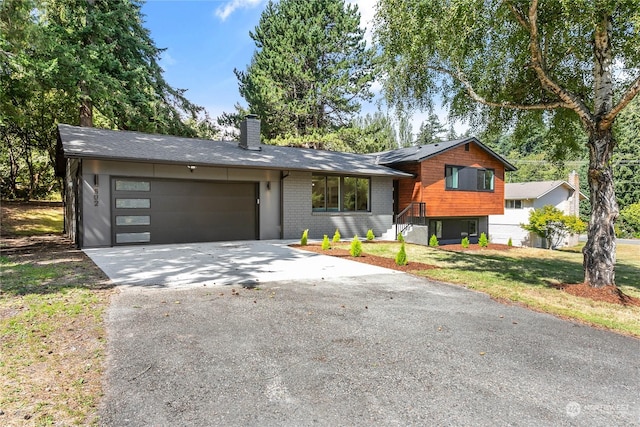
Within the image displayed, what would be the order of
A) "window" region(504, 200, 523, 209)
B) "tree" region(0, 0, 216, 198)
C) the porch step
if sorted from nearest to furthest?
"tree" region(0, 0, 216, 198), the porch step, "window" region(504, 200, 523, 209)

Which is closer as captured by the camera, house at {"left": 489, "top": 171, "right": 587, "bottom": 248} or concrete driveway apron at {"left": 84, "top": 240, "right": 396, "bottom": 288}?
concrete driveway apron at {"left": 84, "top": 240, "right": 396, "bottom": 288}

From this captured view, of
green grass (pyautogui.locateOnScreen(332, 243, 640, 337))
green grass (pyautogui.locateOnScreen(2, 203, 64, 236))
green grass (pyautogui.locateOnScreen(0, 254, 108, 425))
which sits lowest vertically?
green grass (pyautogui.locateOnScreen(332, 243, 640, 337))

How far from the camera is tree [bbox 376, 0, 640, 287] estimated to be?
6.14 m

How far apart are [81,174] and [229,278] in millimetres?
6677

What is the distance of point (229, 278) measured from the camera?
20.9ft

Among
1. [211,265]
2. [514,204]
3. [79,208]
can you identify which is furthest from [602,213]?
[514,204]

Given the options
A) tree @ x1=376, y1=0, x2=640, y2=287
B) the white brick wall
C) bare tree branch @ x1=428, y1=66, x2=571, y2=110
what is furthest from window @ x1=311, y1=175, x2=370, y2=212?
bare tree branch @ x1=428, y1=66, x2=571, y2=110

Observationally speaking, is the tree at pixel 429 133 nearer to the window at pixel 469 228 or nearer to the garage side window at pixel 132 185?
the window at pixel 469 228

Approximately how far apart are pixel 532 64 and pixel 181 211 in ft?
33.0

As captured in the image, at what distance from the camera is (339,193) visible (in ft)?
48.6

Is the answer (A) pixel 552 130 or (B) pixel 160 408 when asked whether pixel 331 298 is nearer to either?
(B) pixel 160 408

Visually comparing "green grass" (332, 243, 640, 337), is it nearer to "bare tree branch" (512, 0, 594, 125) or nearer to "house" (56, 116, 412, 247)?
"bare tree branch" (512, 0, 594, 125)

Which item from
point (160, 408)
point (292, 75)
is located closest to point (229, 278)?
point (160, 408)

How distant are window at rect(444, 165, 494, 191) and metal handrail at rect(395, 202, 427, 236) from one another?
209 cm
